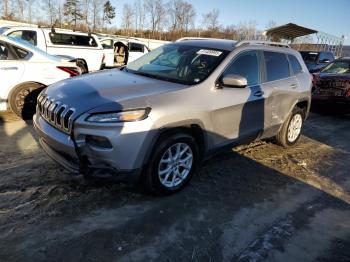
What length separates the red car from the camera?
30.0ft

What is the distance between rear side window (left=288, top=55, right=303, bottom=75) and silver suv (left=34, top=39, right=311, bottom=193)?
0.25 meters

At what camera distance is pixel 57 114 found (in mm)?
3746

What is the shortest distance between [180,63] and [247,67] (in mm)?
922

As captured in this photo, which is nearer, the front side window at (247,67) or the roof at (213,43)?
the front side window at (247,67)

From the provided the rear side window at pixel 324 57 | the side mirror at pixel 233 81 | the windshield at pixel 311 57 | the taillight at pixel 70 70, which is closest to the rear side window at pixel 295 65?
the side mirror at pixel 233 81

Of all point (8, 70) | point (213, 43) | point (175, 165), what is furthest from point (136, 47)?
point (175, 165)

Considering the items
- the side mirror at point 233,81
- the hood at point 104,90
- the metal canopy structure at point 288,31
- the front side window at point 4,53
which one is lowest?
the hood at point 104,90

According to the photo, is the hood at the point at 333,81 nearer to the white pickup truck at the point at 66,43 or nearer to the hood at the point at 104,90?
the hood at the point at 104,90

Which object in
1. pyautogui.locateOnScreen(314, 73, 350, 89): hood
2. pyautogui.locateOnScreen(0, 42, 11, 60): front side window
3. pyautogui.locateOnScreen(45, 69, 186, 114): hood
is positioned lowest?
pyautogui.locateOnScreen(314, 73, 350, 89): hood

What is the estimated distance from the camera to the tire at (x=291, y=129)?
6098 millimetres

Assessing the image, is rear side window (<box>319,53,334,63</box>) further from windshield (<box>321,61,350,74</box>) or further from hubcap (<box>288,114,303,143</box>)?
hubcap (<box>288,114,303,143</box>)

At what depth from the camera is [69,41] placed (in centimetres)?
1233

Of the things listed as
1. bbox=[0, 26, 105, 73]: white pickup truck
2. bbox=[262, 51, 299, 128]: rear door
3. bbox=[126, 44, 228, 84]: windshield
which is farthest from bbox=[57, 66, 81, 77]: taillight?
bbox=[262, 51, 299, 128]: rear door

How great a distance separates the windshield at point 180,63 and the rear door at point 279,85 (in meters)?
0.98
